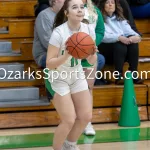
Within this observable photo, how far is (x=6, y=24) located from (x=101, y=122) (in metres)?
2.09

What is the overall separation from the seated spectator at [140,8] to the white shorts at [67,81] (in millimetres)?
3069

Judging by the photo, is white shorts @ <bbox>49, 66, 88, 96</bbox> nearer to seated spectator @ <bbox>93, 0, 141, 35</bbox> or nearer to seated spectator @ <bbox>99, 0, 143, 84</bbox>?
seated spectator @ <bbox>99, 0, 143, 84</bbox>

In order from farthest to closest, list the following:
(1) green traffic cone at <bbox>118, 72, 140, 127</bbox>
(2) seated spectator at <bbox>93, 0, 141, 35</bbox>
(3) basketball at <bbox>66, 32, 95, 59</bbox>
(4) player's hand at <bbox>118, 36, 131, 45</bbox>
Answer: (2) seated spectator at <bbox>93, 0, 141, 35</bbox>, (4) player's hand at <bbox>118, 36, 131, 45</bbox>, (1) green traffic cone at <bbox>118, 72, 140, 127</bbox>, (3) basketball at <bbox>66, 32, 95, 59</bbox>

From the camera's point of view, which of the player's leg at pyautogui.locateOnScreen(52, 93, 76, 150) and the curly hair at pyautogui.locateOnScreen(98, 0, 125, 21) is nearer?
the player's leg at pyautogui.locateOnScreen(52, 93, 76, 150)

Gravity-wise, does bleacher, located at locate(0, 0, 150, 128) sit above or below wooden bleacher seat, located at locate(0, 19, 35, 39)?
below

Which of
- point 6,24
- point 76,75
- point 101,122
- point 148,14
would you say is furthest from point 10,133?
point 148,14

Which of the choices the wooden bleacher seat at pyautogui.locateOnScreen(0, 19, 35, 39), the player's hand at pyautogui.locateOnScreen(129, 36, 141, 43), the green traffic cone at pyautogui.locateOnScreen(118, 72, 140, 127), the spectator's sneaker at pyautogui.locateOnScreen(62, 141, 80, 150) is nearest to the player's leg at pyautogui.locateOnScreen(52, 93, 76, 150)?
the spectator's sneaker at pyautogui.locateOnScreen(62, 141, 80, 150)

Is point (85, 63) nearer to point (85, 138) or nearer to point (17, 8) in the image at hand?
point (85, 138)

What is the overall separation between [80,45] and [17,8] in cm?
325

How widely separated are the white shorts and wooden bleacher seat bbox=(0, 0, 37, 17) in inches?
118

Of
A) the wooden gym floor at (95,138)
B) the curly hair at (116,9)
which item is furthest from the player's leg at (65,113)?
the curly hair at (116,9)

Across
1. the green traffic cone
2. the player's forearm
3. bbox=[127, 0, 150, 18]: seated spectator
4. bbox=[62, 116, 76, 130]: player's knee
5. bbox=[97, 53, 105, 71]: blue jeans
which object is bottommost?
the green traffic cone

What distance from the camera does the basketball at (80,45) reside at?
14.7 feet

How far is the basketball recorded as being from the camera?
14.7 ft
